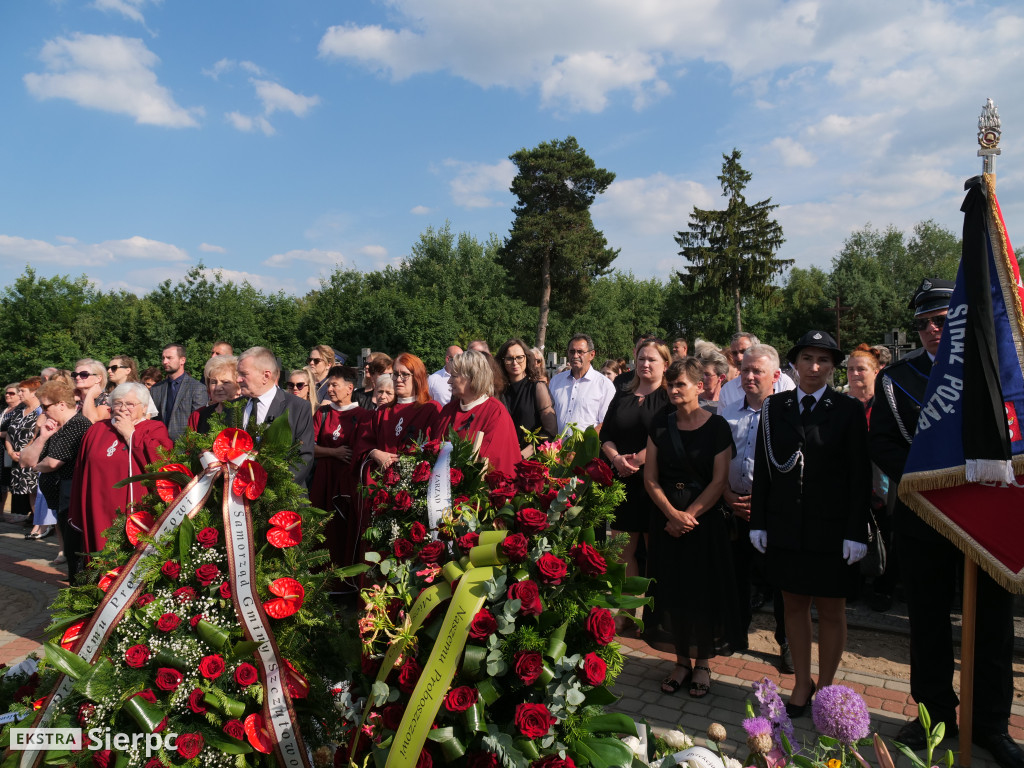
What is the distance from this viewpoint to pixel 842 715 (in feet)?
4.83

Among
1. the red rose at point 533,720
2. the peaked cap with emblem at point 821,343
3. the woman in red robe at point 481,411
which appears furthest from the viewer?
the woman in red robe at point 481,411

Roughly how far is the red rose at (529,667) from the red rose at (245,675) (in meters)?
1.24

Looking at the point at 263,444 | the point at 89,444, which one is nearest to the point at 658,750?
the point at 263,444

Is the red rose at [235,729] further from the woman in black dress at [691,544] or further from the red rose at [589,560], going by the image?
the woman in black dress at [691,544]

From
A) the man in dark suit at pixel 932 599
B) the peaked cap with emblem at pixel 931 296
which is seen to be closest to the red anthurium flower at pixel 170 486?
the man in dark suit at pixel 932 599

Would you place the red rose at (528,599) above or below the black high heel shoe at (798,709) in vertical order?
above

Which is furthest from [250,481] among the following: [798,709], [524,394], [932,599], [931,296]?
[931,296]

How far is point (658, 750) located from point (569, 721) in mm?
419

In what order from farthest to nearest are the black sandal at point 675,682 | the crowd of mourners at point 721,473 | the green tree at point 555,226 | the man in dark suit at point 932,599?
the green tree at point 555,226, the black sandal at point 675,682, the crowd of mourners at point 721,473, the man in dark suit at point 932,599

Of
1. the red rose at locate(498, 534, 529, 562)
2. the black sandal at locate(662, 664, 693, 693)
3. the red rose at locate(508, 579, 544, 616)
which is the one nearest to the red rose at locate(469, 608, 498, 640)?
the red rose at locate(508, 579, 544, 616)

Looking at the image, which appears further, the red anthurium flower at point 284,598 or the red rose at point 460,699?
the red anthurium flower at point 284,598

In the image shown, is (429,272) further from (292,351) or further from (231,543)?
(231,543)

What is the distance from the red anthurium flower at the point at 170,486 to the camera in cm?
311

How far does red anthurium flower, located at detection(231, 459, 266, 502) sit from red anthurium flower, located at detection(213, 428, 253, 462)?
6 cm
